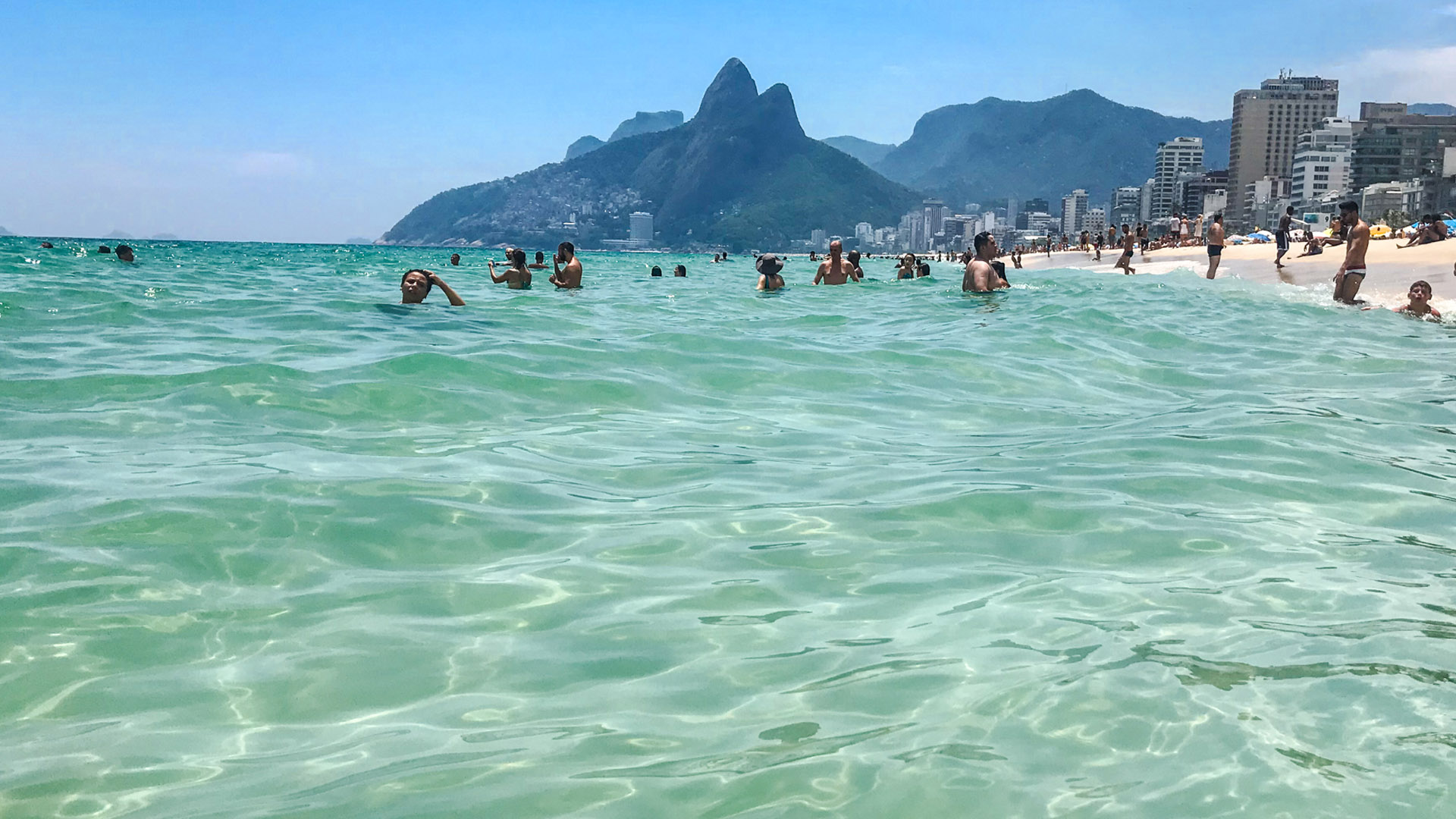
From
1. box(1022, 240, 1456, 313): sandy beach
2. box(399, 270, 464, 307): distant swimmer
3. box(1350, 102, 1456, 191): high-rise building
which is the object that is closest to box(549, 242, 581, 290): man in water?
box(399, 270, 464, 307): distant swimmer

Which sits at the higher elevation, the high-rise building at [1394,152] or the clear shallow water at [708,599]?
the high-rise building at [1394,152]

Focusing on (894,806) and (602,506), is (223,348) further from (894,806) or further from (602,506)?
(894,806)

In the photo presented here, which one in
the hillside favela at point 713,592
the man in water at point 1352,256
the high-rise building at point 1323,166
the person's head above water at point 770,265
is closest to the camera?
the hillside favela at point 713,592

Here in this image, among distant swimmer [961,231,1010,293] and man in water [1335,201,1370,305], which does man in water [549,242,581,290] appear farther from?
man in water [1335,201,1370,305]

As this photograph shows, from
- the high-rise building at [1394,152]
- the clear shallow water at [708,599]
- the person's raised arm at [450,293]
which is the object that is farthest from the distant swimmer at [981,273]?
the high-rise building at [1394,152]

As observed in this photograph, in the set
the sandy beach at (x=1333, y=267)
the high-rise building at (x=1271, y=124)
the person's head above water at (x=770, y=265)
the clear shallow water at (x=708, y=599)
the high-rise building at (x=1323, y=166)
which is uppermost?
the high-rise building at (x=1271, y=124)

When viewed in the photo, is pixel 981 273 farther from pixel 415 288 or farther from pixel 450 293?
pixel 415 288

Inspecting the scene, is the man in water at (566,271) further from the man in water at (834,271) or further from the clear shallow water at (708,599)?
the clear shallow water at (708,599)

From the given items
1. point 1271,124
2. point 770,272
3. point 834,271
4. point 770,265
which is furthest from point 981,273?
point 1271,124
